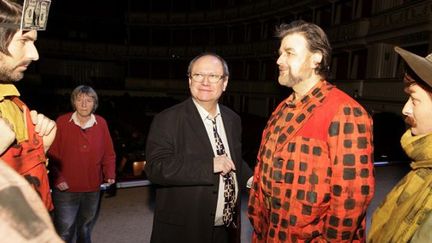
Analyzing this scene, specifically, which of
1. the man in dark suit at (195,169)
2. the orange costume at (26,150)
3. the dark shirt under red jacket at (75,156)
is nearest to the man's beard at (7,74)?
the orange costume at (26,150)

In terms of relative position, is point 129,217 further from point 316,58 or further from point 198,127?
point 316,58

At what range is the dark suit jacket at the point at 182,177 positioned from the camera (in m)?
2.29

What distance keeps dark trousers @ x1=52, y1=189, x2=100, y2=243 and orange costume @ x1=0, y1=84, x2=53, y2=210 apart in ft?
5.76

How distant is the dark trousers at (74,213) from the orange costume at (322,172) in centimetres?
208

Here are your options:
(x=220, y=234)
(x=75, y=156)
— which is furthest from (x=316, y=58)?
(x=75, y=156)

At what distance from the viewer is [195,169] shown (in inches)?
89.9

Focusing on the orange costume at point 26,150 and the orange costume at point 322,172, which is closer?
the orange costume at point 26,150

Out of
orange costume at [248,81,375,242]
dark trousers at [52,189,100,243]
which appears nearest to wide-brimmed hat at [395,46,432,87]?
orange costume at [248,81,375,242]

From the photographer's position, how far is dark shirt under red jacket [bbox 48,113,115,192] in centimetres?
334

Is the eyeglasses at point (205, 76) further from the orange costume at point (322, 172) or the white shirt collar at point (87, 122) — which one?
the white shirt collar at point (87, 122)

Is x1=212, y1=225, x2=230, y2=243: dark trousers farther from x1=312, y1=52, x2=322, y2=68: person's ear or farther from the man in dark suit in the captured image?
x1=312, y1=52, x2=322, y2=68: person's ear

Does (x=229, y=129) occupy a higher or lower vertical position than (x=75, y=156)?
higher

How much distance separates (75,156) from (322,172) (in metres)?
2.49

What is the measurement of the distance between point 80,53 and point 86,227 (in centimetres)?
3254
